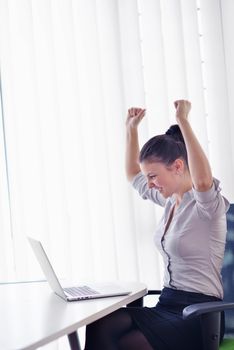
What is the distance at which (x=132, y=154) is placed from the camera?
250 cm

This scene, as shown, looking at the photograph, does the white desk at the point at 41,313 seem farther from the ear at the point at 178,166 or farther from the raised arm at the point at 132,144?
the raised arm at the point at 132,144

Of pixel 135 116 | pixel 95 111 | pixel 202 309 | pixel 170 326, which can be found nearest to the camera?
pixel 202 309

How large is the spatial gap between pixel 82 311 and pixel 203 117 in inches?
54.5

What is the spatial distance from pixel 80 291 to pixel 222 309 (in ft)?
1.68

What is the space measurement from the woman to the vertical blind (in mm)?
571

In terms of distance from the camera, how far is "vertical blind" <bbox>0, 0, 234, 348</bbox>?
268 cm

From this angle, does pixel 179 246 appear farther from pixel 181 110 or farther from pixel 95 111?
pixel 95 111

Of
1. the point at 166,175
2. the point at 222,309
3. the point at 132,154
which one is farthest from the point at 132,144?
the point at 222,309

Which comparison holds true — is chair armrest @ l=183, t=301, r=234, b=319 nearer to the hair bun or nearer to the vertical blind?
the hair bun

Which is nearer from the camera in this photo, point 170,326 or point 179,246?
point 170,326

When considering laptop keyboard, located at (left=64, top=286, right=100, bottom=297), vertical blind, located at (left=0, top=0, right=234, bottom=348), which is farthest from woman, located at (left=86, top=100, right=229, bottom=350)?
vertical blind, located at (left=0, top=0, right=234, bottom=348)

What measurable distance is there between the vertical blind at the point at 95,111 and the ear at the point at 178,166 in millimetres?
623

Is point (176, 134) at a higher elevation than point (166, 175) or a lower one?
higher

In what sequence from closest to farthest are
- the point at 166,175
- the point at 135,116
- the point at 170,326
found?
the point at 170,326
the point at 166,175
the point at 135,116
